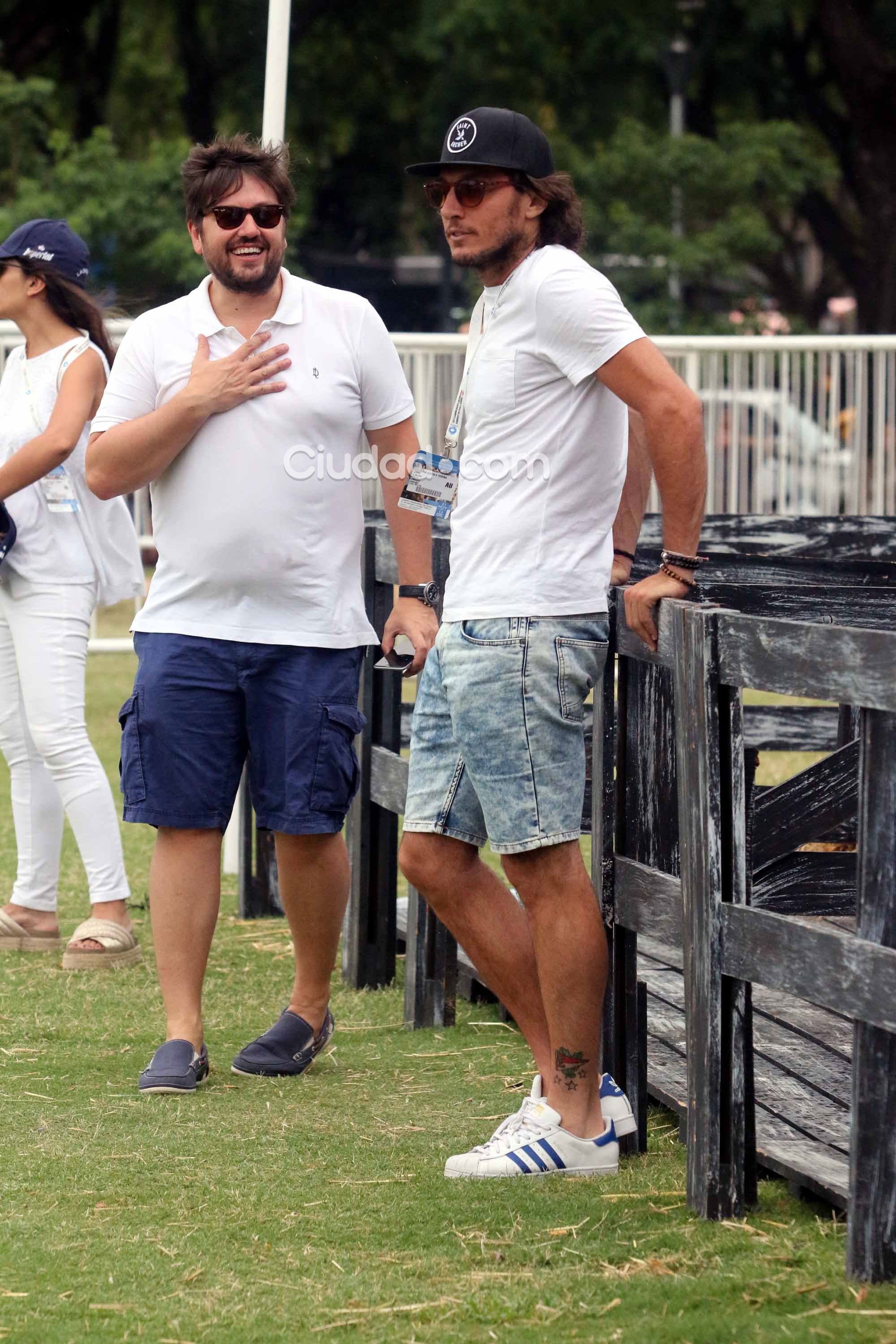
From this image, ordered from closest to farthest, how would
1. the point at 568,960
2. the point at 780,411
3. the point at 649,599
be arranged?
the point at 649,599 → the point at 568,960 → the point at 780,411

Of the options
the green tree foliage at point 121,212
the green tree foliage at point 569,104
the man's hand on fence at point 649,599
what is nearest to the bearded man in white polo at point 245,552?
the man's hand on fence at point 649,599

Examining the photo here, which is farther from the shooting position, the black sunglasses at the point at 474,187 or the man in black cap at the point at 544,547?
the black sunglasses at the point at 474,187

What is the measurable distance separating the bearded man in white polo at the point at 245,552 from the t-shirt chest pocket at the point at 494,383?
72 centimetres

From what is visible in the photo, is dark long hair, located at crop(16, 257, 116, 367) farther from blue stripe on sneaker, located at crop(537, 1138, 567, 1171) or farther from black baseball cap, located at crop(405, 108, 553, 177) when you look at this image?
blue stripe on sneaker, located at crop(537, 1138, 567, 1171)

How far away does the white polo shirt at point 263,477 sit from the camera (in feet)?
13.8

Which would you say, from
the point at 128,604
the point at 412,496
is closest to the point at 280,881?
the point at 412,496

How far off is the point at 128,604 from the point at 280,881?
9242 mm

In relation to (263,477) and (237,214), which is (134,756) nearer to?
(263,477)

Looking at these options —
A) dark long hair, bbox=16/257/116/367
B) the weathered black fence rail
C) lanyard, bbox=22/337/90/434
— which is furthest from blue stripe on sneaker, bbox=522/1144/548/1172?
dark long hair, bbox=16/257/116/367

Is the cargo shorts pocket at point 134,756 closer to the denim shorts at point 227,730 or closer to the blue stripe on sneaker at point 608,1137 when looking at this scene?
the denim shorts at point 227,730

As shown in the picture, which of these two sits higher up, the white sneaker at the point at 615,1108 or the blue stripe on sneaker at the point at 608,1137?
the white sneaker at the point at 615,1108

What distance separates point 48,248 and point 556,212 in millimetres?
2392

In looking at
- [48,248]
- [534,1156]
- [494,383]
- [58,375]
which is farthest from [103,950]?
[494,383]

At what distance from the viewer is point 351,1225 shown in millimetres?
3367
